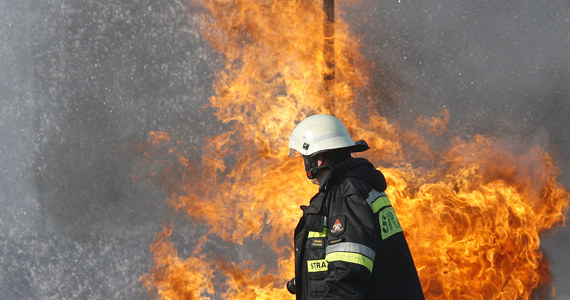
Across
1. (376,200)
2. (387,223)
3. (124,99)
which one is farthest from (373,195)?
(124,99)

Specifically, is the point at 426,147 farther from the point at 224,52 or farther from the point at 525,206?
the point at 224,52

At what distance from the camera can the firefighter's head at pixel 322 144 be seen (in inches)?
98.0

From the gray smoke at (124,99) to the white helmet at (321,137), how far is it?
134 inches

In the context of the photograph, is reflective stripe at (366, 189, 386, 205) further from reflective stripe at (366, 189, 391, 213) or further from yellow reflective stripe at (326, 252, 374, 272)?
yellow reflective stripe at (326, 252, 374, 272)

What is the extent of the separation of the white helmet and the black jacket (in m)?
0.21

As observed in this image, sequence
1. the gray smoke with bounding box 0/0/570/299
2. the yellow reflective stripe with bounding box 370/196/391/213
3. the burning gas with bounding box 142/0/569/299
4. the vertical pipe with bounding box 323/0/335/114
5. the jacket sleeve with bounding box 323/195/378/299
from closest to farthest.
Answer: the jacket sleeve with bounding box 323/195/378/299
the yellow reflective stripe with bounding box 370/196/391/213
the burning gas with bounding box 142/0/569/299
the vertical pipe with bounding box 323/0/335/114
the gray smoke with bounding box 0/0/570/299

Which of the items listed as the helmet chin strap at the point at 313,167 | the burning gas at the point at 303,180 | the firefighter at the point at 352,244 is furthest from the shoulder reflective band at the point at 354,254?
the burning gas at the point at 303,180

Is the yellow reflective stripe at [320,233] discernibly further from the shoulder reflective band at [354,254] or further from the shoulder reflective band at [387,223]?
the shoulder reflective band at [387,223]

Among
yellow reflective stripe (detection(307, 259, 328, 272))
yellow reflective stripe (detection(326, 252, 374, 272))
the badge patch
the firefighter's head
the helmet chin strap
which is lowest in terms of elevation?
yellow reflective stripe (detection(326, 252, 374, 272))

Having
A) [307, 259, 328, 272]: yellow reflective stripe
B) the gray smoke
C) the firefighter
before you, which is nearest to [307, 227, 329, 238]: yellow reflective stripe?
the firefighter

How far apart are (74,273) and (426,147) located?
4.79m

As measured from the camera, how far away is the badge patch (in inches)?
84.9

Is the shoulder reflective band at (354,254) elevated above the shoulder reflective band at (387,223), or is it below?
below

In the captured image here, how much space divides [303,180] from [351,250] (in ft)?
9.28
